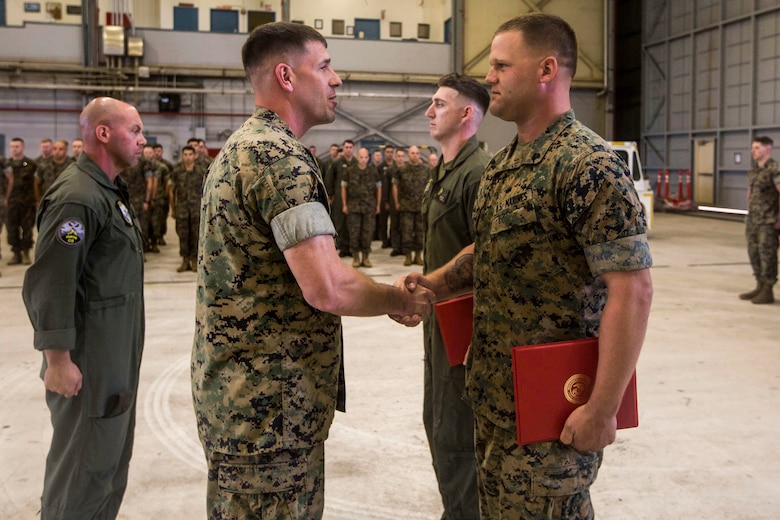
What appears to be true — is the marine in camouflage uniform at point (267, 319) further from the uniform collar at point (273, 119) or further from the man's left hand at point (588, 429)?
the man's left hand at point (588, 429)

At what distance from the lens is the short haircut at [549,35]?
195 cm

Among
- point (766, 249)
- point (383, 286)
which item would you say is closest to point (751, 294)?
point (766, 249)

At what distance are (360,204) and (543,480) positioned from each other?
9.44 metres

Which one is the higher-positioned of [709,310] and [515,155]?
[515,155]

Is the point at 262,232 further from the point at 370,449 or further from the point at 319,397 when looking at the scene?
the point at 370,449

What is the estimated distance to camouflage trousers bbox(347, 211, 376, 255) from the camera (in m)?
10.9

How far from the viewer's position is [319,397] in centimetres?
196

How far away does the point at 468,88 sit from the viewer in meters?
3.16

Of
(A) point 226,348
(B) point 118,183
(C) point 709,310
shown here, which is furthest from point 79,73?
(A) point 226,348

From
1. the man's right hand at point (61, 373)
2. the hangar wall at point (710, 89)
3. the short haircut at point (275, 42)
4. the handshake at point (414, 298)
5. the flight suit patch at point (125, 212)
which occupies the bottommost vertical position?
the man's right hand at point (61, 373)

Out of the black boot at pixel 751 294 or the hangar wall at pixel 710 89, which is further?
the hangar wall at pixel 710 89

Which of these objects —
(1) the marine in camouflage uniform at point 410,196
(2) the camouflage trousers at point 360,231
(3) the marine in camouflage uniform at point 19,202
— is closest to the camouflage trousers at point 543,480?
(2) the camouflage trousers at point 360,231

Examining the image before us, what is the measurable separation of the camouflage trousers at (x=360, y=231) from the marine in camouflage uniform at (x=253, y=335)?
29.2ft

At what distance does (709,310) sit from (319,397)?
20.9 ft
